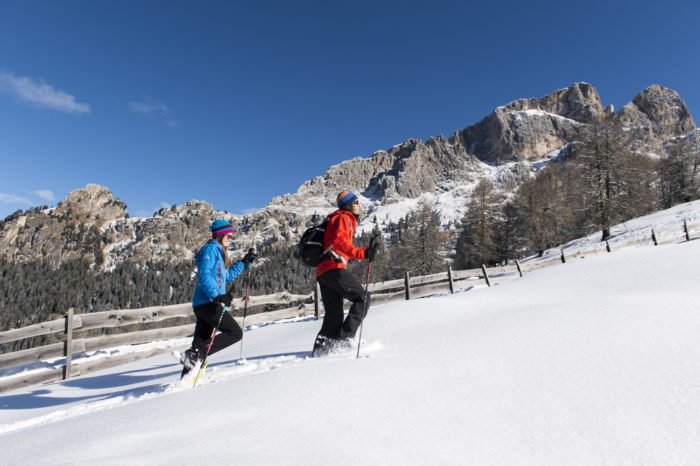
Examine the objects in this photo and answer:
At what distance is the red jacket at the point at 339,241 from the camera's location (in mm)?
4334

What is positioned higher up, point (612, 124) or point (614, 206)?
point (612, 124)

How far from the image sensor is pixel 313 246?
4.46 m

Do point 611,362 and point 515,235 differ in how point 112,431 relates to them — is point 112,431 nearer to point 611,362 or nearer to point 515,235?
point 611,362

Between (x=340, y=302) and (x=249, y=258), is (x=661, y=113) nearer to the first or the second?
(x=340, y=302)

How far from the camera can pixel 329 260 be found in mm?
4480

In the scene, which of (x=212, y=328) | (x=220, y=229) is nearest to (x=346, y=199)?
(x=220, y=229)

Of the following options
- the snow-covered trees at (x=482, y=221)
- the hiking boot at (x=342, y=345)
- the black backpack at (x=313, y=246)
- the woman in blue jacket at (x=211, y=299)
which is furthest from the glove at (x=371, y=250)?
the snow-covered trees at (x=482, y=221)

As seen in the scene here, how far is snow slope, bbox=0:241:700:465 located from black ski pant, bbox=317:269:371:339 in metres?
0.40

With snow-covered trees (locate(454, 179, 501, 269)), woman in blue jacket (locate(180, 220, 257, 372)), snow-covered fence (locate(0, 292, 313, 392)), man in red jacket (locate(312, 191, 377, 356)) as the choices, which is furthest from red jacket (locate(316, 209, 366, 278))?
snow-covered trees (locate(454, 179, 501, 269))

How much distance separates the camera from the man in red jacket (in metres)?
4.37

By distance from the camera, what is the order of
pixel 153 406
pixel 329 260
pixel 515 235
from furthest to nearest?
1. pixel 515 235
2. pixel 329 260
3. pixel 153 406

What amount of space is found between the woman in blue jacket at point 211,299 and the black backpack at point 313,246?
40.3 inches

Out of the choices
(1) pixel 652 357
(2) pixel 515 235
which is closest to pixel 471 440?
(1) pixel 652 357

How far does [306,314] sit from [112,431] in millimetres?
8740
